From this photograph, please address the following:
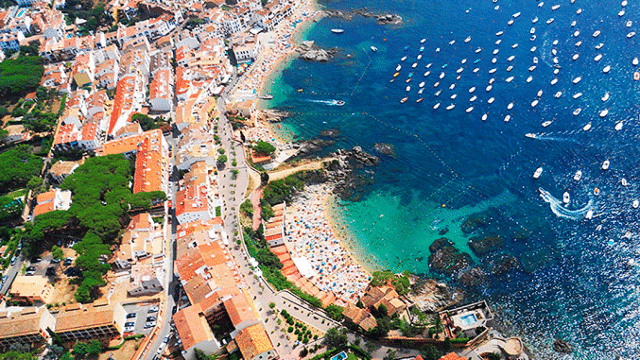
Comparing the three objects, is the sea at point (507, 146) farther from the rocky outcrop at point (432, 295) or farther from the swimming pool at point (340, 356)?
the swimming pool at point (340, 356)

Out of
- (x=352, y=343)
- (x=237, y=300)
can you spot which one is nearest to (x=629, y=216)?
(x=352, y=343)

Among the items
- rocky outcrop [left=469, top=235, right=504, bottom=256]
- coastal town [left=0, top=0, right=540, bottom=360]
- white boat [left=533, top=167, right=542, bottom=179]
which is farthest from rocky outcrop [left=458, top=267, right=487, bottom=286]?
white boat [left=533, top=167, right=542, bottom=179]

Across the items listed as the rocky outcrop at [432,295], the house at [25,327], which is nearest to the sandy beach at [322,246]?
the rocky outcrop at [432,295]

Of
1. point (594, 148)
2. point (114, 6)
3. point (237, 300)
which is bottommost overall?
point (237, 300)

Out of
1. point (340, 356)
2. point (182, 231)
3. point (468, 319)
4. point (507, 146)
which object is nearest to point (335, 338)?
point (340, 356)

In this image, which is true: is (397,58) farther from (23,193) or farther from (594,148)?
(23,193)
